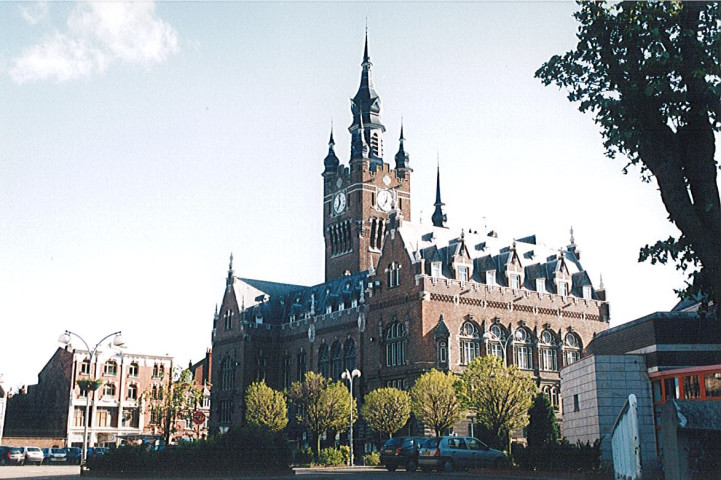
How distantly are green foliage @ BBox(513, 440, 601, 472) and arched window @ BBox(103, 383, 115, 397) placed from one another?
65876 mm

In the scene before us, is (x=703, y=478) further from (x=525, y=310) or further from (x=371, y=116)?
(x=371, y=116)

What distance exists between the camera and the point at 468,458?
3694 centimetres

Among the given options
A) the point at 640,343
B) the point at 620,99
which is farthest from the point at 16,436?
the point at 620,99

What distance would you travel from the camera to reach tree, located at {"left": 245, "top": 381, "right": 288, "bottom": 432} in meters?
72.4

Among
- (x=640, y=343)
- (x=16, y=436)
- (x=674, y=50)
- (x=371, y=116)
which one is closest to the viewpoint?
(x=674, y=50)

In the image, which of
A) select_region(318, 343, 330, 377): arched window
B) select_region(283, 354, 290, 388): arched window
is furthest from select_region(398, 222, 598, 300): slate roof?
select_region(283, 354, 290, 388): arched window

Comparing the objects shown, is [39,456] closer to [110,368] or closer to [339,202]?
[110,368]

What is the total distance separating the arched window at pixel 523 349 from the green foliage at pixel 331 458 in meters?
21.2

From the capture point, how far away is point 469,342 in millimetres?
64750

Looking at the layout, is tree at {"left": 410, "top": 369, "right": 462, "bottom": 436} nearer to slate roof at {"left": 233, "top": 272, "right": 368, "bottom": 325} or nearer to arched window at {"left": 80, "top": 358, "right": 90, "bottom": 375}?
slate roof at {"left": 233, "top": 272, "right": 368, "bottom": 325}

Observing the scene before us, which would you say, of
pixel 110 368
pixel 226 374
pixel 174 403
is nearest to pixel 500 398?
pixel 174 403

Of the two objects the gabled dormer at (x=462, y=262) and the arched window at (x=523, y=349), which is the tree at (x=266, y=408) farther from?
the arched window at (x=523, y=349)

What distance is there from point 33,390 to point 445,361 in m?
57.3

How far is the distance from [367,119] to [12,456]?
51.7 m
